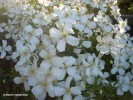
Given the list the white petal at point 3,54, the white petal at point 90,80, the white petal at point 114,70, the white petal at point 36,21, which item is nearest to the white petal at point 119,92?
the white petal at point 114,70

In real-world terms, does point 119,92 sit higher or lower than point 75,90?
lower

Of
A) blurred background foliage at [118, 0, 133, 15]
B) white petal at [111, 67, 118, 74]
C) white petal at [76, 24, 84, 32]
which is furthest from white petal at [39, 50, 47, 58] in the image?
blurred background foliage at [118, 0, 133, 15]

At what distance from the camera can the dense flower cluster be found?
192cm

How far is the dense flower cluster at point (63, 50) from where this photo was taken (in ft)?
6.31

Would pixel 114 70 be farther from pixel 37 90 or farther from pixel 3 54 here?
pixel 3 54

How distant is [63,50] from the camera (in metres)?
1.88

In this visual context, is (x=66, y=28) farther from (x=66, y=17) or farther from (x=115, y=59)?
(x=115, y=59)

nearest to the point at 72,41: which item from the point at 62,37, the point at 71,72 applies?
the point at 62,37

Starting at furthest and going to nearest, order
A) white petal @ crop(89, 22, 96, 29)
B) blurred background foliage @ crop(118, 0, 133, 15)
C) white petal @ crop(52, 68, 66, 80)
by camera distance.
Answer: blurred background foliage @ crop(118, 0, 133, 15)
white petal @ crop(89, 22, 96, 29)
white petal @ crop(52, 68, 66, 80)

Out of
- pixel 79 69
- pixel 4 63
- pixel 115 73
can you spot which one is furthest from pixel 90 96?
pixel 4 63

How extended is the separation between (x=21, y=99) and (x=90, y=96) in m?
0.48

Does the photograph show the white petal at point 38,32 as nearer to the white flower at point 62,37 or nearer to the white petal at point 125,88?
the white flower at point 62,37

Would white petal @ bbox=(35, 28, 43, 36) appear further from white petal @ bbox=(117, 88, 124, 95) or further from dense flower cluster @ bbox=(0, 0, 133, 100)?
white petal @ bbox=(117, 88, 124, 95)

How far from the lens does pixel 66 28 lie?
6.33ft
